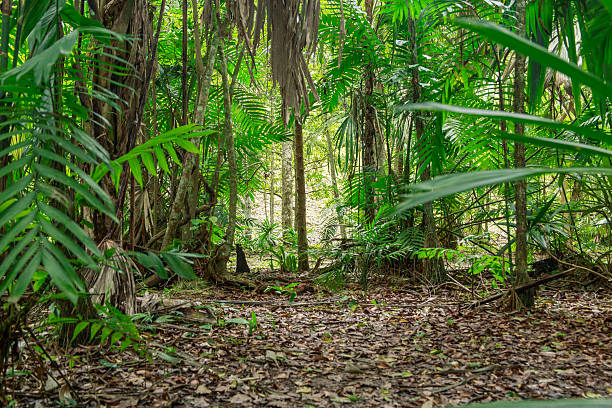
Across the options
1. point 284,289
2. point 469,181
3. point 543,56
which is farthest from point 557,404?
point 284,289

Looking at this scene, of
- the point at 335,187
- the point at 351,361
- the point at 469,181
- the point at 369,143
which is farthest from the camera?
the point at 335,187

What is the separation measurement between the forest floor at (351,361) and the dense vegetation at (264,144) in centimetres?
10

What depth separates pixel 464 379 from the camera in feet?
5.67

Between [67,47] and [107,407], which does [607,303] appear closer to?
[107,407]

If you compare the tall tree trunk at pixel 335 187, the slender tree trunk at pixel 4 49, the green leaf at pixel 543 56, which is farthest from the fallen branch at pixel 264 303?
the green leaf at pixel 543 56

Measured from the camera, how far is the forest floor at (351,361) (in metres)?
1.55

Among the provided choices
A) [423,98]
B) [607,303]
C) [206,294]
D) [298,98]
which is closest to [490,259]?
[607,303]

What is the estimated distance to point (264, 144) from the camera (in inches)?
210

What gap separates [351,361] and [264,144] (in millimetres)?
3660

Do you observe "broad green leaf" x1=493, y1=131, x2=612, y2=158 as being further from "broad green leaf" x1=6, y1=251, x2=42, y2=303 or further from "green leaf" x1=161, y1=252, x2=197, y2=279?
"green leaf" x1=161, y1=252, x2=197, y2=279

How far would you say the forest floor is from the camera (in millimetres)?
1550

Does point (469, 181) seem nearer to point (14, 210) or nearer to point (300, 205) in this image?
point (14, 210)

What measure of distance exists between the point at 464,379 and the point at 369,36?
3.17 m

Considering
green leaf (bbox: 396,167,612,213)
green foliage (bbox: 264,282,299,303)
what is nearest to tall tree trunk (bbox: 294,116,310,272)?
green foliage (bbox: 264,282,299,303)
